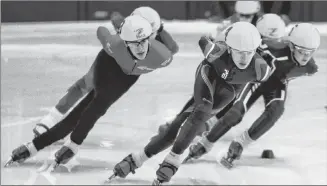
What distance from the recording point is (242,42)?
4973 millimetres

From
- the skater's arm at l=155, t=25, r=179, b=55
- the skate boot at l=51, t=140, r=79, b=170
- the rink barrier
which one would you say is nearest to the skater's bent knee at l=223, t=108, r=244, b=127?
the skater's arm at l=155, t=25, r=179, b=55

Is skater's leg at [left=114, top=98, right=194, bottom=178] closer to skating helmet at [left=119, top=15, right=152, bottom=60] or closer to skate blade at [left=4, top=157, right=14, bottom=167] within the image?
skating helmet at [left=119, top=15, right=152, bottom=60]

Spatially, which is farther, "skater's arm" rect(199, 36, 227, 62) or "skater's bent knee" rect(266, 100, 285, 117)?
"skater's bent knee" rect(266, 100, 285, 117)

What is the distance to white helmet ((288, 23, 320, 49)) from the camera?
18.4ft

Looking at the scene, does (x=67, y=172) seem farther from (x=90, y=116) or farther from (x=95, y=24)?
(x=95, y=24)

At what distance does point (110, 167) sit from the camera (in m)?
5.42

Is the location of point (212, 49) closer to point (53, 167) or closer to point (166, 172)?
point (166, 172)

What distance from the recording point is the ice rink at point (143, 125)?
17.3 ft

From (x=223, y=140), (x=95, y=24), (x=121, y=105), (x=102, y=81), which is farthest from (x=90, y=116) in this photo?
(x=95, y=24)

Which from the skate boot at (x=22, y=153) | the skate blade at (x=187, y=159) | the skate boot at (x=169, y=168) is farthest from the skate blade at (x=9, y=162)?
the skate blade at (x=187, y=159)

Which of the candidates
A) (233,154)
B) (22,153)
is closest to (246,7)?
(233,154)

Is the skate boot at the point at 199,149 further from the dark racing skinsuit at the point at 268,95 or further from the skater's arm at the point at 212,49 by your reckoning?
the skater's arm at the point at 212,49

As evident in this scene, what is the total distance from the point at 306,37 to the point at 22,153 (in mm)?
2075

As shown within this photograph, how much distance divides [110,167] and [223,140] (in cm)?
138
